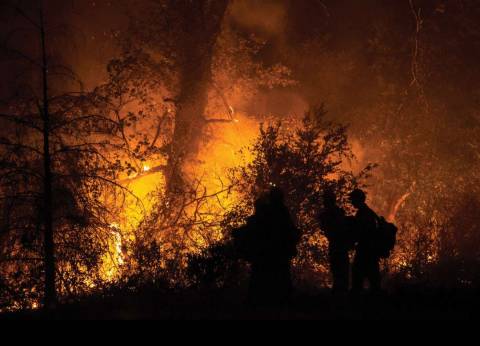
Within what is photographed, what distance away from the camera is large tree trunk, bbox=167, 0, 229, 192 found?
20172mm

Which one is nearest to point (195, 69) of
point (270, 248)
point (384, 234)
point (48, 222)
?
point (48, 222)

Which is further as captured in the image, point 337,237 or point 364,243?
point 337,237

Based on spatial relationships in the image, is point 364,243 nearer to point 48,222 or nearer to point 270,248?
point 270,248

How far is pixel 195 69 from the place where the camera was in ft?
67.4

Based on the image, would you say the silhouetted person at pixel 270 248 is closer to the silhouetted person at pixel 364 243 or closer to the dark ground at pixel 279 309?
the dark ground at pixel 279 309

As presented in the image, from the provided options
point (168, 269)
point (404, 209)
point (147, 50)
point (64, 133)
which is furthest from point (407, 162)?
point (64, 133)

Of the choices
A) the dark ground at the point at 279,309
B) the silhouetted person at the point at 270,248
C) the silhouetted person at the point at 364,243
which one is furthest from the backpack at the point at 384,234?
the silhouetted person at the point at 270,248

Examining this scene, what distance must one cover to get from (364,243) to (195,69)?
1291 centimetres

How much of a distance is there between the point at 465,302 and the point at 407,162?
1829cm

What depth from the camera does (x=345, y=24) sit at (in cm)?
2730

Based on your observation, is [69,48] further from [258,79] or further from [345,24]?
[345,24]

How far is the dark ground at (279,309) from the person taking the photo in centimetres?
723

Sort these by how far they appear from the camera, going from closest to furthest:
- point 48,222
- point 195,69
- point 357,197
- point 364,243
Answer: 1. point 357,197
2. point 364,243
3. point 48,222
4. point 195,69

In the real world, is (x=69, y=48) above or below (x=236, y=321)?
above
